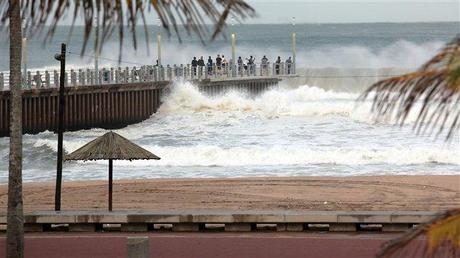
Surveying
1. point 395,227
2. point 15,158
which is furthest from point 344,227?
point 15,158

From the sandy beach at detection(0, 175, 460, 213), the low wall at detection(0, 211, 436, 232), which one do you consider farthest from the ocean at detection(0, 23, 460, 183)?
the sandy beach at detection(0, 175, 460, 213)

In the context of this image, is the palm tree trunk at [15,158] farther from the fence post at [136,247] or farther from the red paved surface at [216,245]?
the red paved surface at [216,245]

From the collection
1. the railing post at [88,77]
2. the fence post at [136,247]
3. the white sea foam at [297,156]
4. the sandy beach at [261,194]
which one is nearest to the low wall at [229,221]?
the sandy beach at [261,194]

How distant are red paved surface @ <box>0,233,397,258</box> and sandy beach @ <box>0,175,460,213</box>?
267 inches

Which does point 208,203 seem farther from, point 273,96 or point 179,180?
point 273,96

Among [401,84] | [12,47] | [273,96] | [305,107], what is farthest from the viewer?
[273,96]

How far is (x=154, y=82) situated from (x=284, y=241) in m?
45.8

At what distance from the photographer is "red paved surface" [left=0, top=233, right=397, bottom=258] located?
690 inches

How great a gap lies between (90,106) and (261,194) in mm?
27135

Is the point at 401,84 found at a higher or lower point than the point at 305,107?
lower

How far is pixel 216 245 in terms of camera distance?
1816 centimetres

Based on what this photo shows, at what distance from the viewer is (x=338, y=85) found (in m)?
92.3

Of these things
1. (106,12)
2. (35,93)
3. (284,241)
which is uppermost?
(35,93)

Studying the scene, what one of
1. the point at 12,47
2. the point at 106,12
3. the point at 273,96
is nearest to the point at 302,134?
the point at 273,96
